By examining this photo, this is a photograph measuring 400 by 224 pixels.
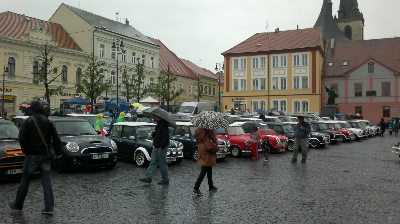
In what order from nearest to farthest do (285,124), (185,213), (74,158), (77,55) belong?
(185,213) → (74,158) → (285,124) → (77,55)

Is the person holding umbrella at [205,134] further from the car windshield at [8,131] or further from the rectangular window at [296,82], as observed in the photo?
the rectangular window at [296,82]

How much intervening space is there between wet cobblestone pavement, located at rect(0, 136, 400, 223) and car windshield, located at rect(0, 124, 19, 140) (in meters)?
1.55

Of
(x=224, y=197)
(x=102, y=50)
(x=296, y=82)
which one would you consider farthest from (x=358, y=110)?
(x=224, y=197)

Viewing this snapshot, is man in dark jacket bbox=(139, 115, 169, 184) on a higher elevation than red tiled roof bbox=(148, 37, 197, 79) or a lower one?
lower

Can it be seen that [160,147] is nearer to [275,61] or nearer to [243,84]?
[275,61]

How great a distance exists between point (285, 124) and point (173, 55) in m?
51.9

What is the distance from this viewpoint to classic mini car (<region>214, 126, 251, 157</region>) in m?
15.9

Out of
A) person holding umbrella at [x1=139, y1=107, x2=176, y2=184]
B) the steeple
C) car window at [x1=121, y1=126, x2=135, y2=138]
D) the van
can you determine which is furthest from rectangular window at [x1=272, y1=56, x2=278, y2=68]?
person holding umbrella at [x1=139, y1=107, x2=176, y2=184]

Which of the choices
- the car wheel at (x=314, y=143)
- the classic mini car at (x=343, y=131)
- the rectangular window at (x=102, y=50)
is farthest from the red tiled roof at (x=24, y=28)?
the classic mini car at (x=343, y=131)

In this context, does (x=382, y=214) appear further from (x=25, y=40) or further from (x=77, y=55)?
(x=77, y=55)

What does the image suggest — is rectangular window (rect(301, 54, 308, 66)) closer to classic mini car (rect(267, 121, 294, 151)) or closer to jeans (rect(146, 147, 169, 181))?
classic mini car (rect(267, 121, 294, 151))

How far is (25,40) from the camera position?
3941cm

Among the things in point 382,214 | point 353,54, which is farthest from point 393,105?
point 382,214

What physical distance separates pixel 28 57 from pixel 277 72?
119ft
